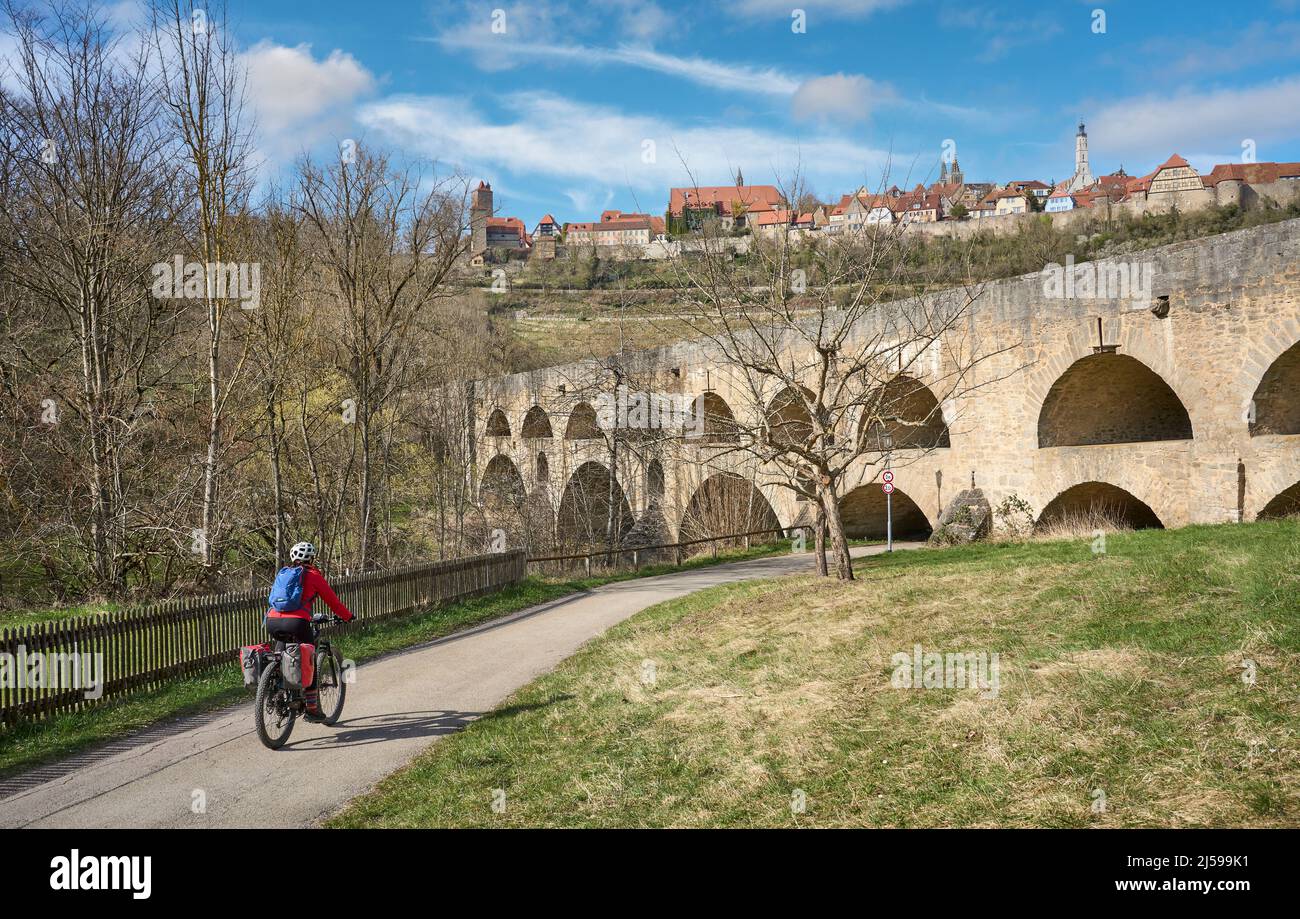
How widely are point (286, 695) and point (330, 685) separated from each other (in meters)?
0.55

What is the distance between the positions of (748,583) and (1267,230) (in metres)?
9.56

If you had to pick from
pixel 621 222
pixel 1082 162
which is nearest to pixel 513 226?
pixel 621 222

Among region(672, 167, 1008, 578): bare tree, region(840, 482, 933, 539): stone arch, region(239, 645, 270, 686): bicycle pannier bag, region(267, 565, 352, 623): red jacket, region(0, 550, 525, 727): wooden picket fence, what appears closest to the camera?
region(239, 645, 270, 686): bicycle pannier bag

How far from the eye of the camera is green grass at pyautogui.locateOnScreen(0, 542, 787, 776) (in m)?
7.59

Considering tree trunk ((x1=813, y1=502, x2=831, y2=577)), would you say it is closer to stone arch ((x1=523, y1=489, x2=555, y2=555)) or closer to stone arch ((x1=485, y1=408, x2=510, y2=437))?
stone arch ((x1=523, y1=489, x2=555, y2=555))

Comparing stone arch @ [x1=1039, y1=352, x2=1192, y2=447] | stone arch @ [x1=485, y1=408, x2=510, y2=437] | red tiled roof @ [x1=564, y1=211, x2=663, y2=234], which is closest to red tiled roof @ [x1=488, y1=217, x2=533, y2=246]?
red tiled roof @ [x1=564, y1=211, x2=663, y2=234]

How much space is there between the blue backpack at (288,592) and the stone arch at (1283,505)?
13.8 meters

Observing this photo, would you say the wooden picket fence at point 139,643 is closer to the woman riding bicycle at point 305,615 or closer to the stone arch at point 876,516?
the woman riding bicycle at point 305,615

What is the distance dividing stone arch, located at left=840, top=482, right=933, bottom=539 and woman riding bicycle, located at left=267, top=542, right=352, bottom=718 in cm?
1833

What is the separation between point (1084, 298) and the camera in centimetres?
1695

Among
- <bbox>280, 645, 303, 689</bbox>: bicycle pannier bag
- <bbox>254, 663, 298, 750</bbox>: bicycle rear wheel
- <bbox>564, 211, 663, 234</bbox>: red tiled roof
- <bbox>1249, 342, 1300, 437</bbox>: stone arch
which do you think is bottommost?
<bbox>254, 663, 298, 750</bbox>: bicycle rear wheel

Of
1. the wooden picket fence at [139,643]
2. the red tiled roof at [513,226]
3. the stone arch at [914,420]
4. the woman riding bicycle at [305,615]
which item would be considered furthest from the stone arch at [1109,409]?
the red tiled roof at [513,226]
